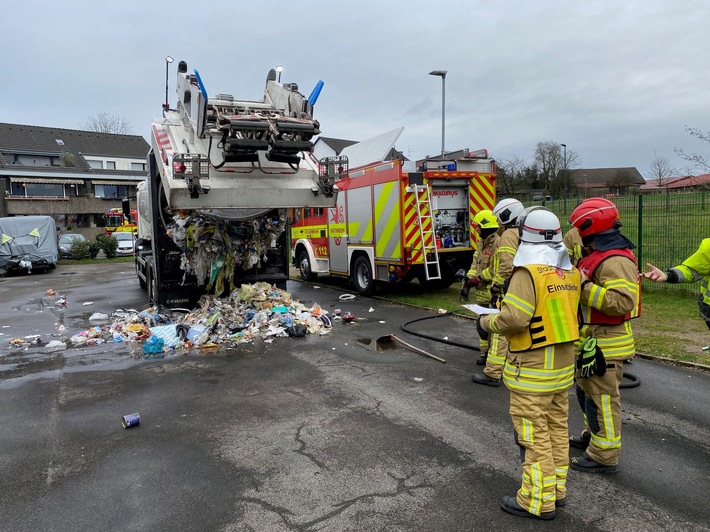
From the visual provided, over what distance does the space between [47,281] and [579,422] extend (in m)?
17.8

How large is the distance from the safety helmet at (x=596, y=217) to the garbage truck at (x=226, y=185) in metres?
4.20

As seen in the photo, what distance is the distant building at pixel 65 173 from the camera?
35250 millimetres

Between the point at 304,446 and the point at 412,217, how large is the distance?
6.53 m

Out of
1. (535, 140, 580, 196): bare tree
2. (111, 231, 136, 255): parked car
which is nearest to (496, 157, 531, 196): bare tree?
(535, 140, 580, 196): bare tree

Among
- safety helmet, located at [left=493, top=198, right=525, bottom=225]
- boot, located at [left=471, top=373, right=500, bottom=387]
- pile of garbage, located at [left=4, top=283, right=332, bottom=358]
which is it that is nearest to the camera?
safety helmet, located at [left=493, top=198, right=525, bottom=225]

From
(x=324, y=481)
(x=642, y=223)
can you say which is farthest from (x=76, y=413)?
(x=642, y=223)

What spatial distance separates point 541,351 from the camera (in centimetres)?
285

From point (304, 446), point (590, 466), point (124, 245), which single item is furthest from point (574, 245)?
point (124, 245)

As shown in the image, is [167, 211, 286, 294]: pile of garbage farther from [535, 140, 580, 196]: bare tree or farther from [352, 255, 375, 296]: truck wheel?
[535, 140, 580, 196]: bare tree

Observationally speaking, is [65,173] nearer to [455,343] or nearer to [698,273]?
[455,343]

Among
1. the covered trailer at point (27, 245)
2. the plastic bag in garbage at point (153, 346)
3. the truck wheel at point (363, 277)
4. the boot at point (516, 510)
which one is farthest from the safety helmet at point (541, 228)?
the covered trailer at point (27, 245)

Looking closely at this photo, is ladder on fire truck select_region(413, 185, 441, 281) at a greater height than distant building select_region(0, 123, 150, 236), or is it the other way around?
distant building select_region(0, 123, 150, 236)

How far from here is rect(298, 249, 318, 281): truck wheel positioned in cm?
1419

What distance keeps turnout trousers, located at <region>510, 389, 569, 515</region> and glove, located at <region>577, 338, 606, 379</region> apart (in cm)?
31
